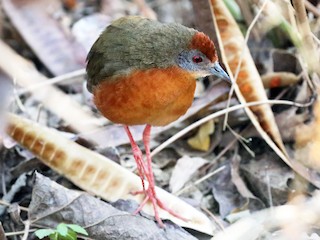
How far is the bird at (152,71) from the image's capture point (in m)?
2.86

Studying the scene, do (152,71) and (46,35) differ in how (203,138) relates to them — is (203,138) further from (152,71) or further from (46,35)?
(46,35)

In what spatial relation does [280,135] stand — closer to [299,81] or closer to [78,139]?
[299,81]

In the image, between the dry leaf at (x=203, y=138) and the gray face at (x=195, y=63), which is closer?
the gray face at (x=195, y=63)

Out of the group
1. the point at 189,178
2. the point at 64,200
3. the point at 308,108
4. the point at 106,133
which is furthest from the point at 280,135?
the point at 64,200

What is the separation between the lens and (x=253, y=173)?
3.40 meters

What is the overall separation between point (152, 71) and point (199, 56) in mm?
225

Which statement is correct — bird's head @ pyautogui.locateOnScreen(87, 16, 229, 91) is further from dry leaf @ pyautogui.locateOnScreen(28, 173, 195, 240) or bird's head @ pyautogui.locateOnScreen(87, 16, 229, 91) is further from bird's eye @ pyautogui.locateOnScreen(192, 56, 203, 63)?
dry leaf @ pyautogui.locateOnScreen(28, 173, 195, 240)

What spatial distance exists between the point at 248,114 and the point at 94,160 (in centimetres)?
83

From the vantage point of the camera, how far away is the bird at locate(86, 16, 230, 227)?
2.86 metres

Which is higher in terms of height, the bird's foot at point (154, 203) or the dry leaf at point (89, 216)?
the dry leaf at point (89, 216)

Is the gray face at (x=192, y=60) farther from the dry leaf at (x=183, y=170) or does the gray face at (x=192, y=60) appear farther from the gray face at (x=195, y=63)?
the dry leaf at (x=183, y=170)

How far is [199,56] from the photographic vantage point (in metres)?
2.92

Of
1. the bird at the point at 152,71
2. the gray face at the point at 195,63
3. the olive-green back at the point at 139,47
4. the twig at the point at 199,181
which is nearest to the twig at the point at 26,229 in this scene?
the bird at the point at 152,71

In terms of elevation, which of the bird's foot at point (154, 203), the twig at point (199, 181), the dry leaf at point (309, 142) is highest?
the dry leaf at point (309, 142)
